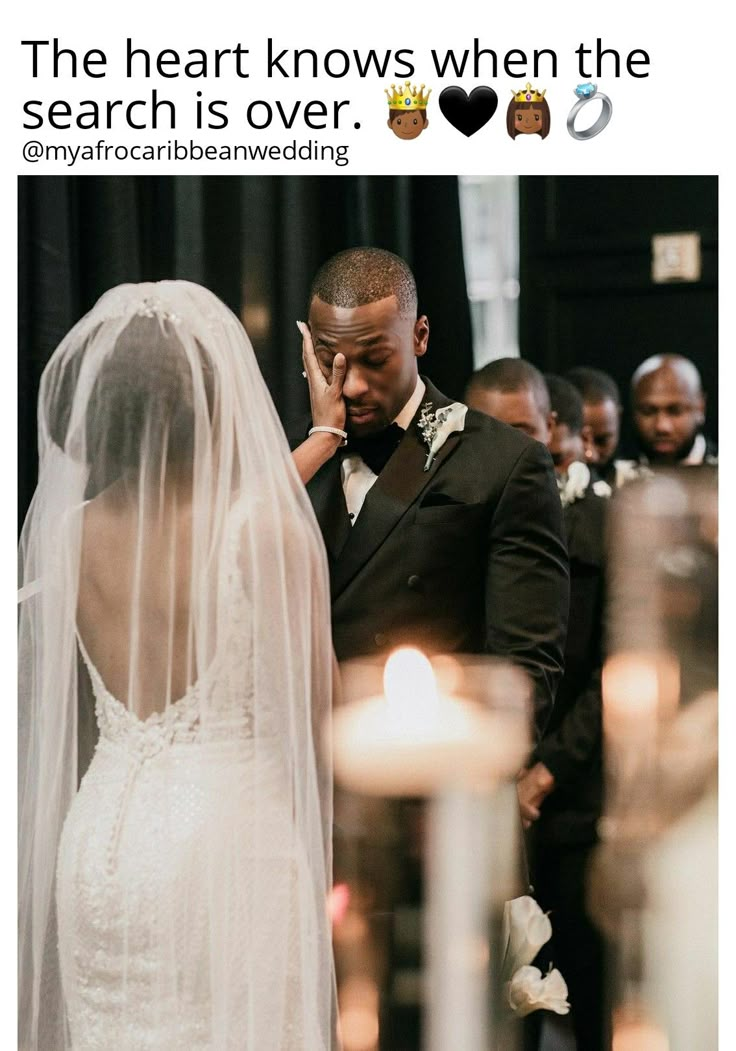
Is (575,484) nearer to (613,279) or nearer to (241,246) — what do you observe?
(613,279)

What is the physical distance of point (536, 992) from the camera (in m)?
1.52

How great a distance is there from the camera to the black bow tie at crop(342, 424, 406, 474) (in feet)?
4.92

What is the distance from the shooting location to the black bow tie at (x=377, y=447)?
4.92 feet

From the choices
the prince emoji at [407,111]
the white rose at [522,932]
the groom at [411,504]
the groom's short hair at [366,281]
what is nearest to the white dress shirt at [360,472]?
the groom at [411,504]

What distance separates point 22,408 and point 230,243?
14.7 inches

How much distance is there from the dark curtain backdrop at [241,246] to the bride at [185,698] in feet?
0.56

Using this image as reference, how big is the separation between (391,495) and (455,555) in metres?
0.12

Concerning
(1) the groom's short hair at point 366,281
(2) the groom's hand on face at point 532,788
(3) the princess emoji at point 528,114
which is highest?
(3) the princess emoji at point 528,114

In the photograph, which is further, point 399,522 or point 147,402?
point 399,522

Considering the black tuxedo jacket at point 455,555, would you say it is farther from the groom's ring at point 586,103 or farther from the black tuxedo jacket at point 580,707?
the groom's ring at point 586,103

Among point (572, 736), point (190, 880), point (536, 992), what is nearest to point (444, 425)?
point (572, 736)

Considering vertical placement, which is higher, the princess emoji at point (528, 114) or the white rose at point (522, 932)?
the princess emoji at point (528, 114)

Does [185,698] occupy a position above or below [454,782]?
above

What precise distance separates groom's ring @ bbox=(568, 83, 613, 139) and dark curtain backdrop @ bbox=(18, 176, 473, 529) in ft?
0.61
